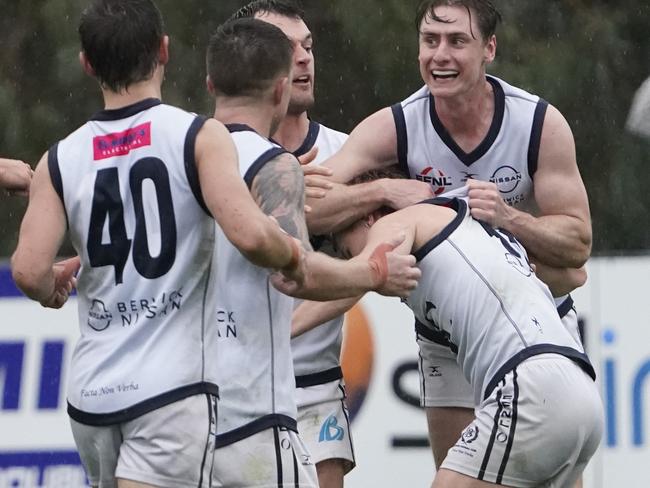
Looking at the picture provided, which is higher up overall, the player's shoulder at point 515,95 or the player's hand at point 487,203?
the player's shoulder at point 515,95

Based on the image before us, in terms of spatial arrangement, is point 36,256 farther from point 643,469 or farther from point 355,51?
point 355,51

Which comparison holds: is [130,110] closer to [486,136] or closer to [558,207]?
[486,136]

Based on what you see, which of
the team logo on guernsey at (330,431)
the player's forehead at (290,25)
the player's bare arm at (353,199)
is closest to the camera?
the player's bare arm at (353,199)

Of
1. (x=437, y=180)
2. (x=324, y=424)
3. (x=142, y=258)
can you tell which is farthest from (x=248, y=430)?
(x=437, y=180)

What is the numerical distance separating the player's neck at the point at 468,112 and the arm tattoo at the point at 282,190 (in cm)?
157

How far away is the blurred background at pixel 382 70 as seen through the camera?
1227 cm

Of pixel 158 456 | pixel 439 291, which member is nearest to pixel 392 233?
pixel 439 291

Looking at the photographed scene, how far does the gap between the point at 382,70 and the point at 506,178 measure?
6.51 m

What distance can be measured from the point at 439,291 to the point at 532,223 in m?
0.67

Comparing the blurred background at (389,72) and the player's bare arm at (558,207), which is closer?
the player's bare arm at (558,207)

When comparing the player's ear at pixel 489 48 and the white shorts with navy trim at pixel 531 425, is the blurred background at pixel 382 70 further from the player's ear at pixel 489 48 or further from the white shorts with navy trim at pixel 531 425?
the white shorts with navy trim at pixel 531 425

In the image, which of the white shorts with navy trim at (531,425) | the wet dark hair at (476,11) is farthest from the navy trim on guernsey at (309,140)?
the white shorts with navy trim at (531,425)

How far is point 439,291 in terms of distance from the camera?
5309mm

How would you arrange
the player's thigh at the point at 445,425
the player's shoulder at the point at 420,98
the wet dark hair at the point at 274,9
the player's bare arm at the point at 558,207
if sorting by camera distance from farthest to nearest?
the wet dark hair at the point at 274,9
the player's thigh at the point at 445,425
the player's shoulder at the point at 420,98
the player's bare arm at the point at 558,207
